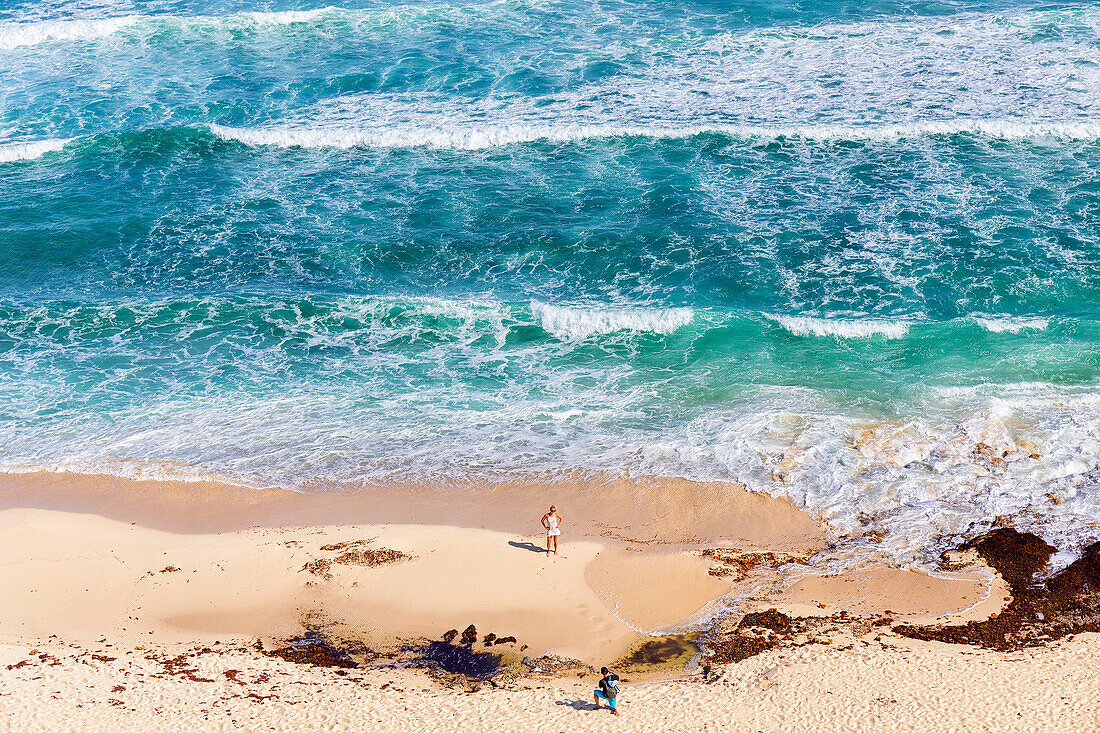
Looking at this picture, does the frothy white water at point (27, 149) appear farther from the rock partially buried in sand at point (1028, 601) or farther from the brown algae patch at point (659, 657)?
the rock partially buried in sand at point (1028, 601)

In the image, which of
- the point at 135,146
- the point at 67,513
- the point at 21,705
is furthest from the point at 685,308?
the point at 135,146

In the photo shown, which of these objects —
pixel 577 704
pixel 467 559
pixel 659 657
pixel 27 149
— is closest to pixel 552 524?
pixel 467 559

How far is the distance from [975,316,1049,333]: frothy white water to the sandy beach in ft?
28.7

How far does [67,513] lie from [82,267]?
1126 centimetres

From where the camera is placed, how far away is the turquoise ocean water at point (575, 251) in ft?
56.1

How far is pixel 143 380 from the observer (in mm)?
19703

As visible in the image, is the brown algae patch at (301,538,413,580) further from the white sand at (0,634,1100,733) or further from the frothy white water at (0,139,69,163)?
the frothy white water at (0,139,69,163)

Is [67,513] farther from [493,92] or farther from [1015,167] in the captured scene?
[1015,167]

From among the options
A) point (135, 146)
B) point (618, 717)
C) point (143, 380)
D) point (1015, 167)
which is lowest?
point (618, 717)

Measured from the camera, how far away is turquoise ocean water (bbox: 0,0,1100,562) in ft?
56.1

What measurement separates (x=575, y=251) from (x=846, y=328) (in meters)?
7.66

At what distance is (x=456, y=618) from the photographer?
522 inches

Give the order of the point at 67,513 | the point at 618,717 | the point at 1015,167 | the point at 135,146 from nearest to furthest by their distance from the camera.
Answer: the point at 618,717, the point at 67,513, the point at 1015,167, the point at 135,146

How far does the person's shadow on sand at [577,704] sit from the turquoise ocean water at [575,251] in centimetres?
553
